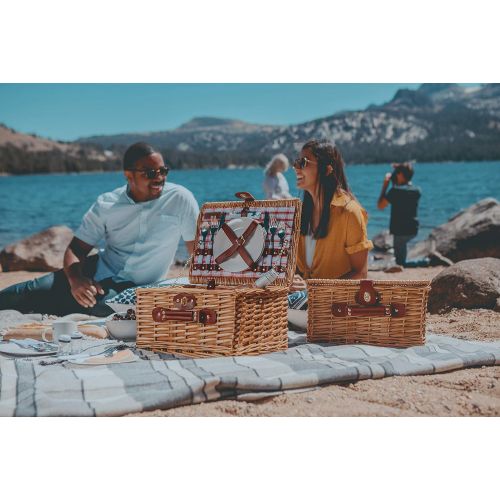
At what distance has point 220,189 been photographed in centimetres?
755

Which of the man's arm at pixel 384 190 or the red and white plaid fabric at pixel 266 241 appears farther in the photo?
the man's arm at pixel 384 190

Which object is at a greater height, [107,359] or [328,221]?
[328,221]

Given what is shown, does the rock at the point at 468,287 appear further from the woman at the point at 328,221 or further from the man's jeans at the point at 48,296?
the man's jeans at the point at 48,296

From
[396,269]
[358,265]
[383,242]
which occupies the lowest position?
[383,242]

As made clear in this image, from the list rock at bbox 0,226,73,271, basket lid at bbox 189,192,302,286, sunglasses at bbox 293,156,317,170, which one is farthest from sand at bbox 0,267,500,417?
rock at bbox 0,226,73,271

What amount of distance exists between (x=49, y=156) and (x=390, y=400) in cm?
597

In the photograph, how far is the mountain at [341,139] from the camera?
6102 mm

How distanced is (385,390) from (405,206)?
17.0ft

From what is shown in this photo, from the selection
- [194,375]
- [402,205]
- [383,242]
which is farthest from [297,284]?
[383,242]

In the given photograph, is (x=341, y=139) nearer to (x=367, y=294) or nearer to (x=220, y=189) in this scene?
(x=220, y=189)

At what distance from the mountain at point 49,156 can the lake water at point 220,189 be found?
20 cm

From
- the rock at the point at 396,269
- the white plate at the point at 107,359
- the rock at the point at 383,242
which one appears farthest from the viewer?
the rock at the point at 383,242

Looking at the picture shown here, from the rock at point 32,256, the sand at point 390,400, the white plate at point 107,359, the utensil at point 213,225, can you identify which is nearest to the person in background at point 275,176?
the rock at point 32,256

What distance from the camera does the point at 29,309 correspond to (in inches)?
167
